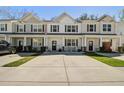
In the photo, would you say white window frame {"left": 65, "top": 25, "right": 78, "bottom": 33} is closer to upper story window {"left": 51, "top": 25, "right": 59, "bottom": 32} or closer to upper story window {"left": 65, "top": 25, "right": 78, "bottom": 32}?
upper story window {"left": 65, "top": 25, "right": 78, "bottom": 32}

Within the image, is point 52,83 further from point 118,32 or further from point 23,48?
point 118,32

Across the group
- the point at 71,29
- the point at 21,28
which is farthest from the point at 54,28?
the point at 21,28

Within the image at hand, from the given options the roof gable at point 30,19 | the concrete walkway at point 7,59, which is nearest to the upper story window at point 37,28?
the roof gable at point 30,19

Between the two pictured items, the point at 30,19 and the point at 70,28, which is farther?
the point at 30,19

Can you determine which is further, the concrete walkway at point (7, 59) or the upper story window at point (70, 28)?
the upper story window at point (70, 28)

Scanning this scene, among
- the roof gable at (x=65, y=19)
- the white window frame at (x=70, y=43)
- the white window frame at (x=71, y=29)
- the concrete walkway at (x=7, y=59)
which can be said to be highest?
the roof gable at (x=65, y=19)

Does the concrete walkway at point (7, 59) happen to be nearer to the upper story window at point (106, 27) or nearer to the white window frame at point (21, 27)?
the white window frame at point (21, 27)

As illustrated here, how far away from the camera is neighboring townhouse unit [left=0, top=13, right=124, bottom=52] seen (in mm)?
44688

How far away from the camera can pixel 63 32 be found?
45.2 m

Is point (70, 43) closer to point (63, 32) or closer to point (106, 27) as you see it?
point (63, 32)

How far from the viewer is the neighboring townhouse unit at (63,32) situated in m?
44.7

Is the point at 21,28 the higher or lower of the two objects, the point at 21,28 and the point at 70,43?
the higher

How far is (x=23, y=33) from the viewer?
4484 cm
